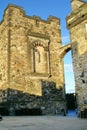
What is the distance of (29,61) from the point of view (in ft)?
55.7

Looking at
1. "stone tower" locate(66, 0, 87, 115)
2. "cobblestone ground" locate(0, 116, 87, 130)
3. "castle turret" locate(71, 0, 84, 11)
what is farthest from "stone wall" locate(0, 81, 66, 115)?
"castle turret" locate(71, 0, 84, 11)

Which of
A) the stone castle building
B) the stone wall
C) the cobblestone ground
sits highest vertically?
the stone castle building

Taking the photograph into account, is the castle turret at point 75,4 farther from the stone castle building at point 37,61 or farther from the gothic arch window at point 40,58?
the gothic arch window at point 40,58

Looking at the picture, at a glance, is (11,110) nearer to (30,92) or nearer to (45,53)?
(30,92)

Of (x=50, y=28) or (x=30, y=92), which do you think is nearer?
(x=30, y=92)

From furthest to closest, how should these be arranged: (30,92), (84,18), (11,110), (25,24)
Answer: (25,24), (30,92), (11,110), (84,18)

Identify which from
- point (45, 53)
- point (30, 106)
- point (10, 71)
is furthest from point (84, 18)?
point (30, 106)

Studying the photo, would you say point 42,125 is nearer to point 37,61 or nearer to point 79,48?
point 79,48

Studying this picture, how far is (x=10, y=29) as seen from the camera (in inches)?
660

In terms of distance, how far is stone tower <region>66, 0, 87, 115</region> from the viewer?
13.8m

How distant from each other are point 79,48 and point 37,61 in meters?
4.42

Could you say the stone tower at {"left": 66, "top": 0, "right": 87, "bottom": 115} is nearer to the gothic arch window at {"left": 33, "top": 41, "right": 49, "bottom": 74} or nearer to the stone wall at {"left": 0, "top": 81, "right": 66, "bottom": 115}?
the gothic arch window at {"left": 33, "top": 41, "right": 49, "bottom": 74}

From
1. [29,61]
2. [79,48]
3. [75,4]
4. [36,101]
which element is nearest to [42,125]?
[79,48]

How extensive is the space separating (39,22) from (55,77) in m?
5.10
